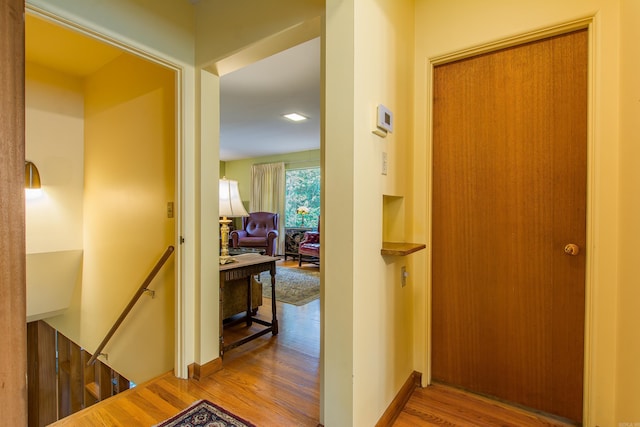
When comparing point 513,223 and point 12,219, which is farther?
point 513,223

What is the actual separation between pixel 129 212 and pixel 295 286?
2621 mm

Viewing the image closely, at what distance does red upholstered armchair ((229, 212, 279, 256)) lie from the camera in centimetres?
632

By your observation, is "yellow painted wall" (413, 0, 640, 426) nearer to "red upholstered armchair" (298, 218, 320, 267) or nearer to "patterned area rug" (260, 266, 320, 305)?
"patterned area rug" (260, 266, 320, 305)

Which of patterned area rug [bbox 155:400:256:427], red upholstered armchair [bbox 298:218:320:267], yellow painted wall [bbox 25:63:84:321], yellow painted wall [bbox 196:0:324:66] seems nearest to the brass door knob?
yellow painted wall [bbox 196:0:324:66]

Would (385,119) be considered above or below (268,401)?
above

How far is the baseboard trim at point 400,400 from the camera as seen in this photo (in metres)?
1.51

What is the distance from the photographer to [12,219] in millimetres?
374

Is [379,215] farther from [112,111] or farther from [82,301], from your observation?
[82,301]

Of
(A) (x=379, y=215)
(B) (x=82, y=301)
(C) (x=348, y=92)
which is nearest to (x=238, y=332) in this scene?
(B) (x=82, y=301)

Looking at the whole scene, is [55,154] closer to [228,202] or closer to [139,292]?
[139,292]

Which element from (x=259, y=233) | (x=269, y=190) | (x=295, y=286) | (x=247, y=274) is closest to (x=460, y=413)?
(x=247, y=274)

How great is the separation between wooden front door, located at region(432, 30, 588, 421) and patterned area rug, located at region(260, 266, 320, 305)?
228cm

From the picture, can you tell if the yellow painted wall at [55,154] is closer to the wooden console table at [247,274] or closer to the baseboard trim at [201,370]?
the wooden console table at [247,274]

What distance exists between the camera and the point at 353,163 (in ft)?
4.08
